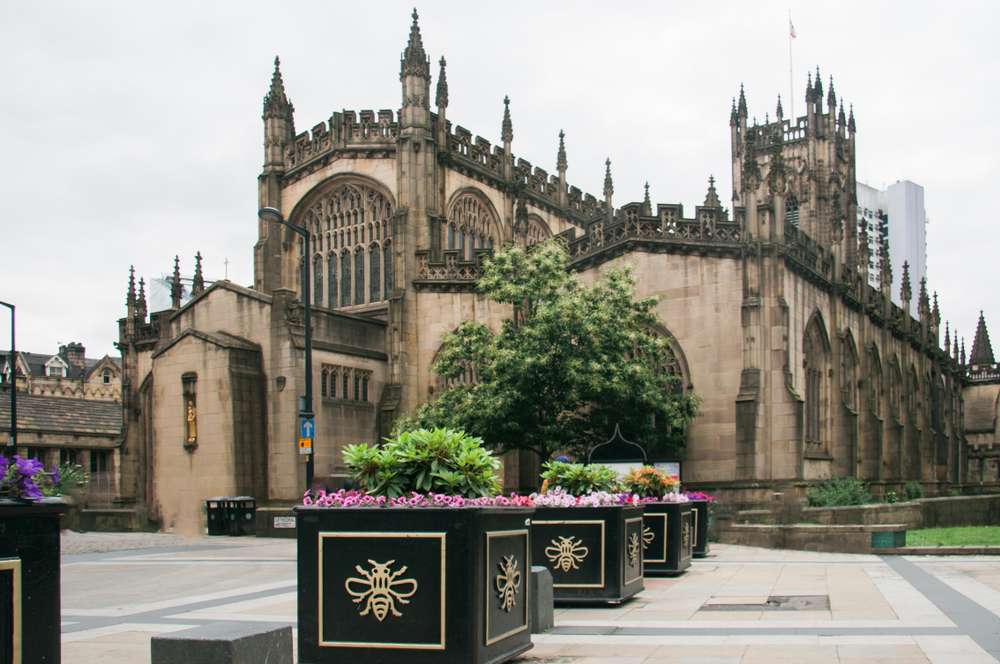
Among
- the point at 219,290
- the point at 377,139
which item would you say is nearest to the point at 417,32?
the point at 377,139

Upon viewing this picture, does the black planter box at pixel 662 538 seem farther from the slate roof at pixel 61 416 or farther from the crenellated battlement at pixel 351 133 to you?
the slate roof at pixel 61 416

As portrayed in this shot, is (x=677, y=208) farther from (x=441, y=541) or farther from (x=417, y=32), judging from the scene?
(x=441, y=541)

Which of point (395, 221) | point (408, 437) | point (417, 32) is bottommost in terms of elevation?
point (408, 437)

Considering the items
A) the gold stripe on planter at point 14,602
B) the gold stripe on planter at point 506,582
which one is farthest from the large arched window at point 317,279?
the gold stripe on planter at point 14,602

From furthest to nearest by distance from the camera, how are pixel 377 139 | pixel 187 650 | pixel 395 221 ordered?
pixel 377 139 < pixel 395 221 < pixel 187 650

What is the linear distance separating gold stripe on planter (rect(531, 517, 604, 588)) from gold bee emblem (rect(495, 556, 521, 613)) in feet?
15.4

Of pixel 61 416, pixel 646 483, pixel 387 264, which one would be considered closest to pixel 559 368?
pixel 646 483

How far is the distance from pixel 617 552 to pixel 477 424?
1665 centimetres

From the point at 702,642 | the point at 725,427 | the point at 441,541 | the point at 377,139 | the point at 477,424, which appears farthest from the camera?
the point at 377,139

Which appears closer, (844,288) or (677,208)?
(677,208)

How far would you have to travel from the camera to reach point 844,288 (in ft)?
139

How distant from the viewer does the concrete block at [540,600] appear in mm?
12367

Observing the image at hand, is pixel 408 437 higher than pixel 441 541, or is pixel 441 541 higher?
pixel 408 437

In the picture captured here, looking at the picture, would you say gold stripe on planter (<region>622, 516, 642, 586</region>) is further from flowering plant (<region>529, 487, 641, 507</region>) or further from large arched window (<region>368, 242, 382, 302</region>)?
large arched window (<region>368, 242, 382, 302</region>)
